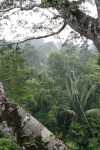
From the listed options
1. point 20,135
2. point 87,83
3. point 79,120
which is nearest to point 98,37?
point 20,135

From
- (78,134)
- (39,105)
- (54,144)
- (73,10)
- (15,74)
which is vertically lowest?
(39,105)

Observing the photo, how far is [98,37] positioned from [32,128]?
161 cm

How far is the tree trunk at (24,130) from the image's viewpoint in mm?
1360

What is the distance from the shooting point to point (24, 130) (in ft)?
4.81

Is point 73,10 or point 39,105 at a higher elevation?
point 73,10

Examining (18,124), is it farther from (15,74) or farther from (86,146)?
(86,146)

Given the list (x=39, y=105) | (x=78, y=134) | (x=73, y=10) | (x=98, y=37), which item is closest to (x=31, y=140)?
(x=98, y=37)

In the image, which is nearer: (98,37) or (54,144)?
(54,144)

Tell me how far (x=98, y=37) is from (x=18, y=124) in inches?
67.0

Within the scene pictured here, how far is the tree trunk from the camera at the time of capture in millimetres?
1360

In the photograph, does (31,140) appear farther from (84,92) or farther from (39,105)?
(39,105)

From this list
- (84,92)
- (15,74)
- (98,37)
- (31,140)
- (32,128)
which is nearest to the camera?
(31,140)

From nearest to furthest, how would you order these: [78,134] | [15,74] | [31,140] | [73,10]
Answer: [31,140]
[73,10]
[15,74]
[78,134]

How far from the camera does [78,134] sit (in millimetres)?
8648
